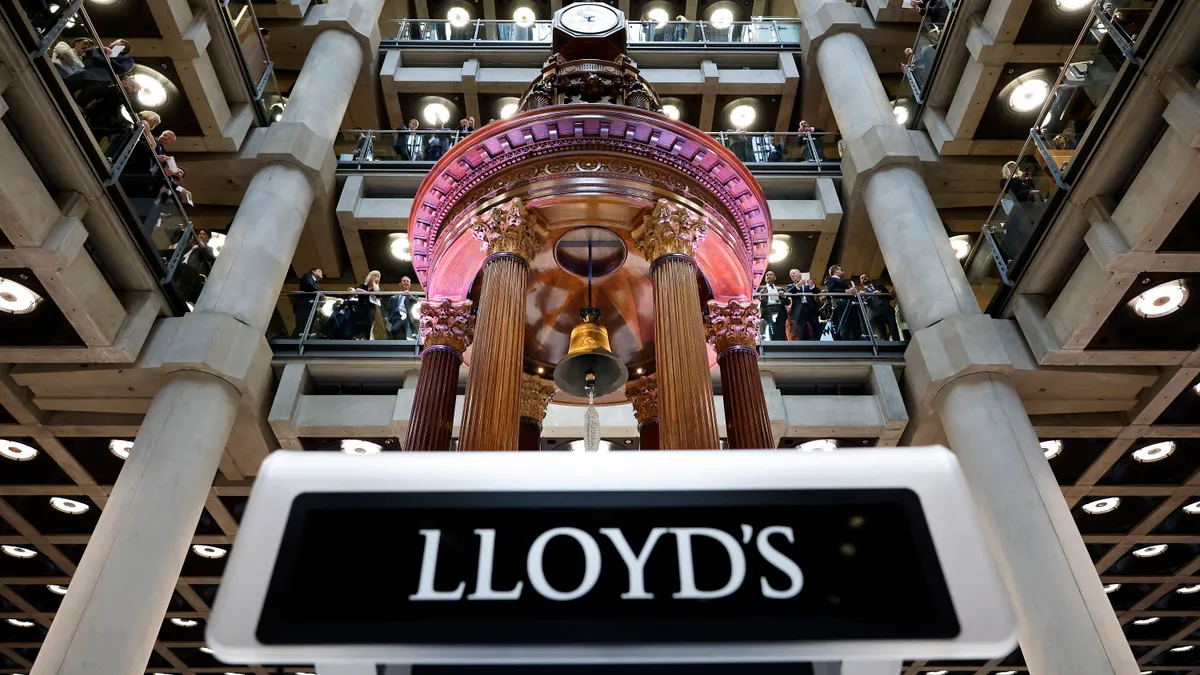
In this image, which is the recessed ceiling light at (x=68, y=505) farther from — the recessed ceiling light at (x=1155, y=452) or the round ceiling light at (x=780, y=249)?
the recessed ceiling light at (x=1155, y=452)

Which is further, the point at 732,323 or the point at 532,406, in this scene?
the point at 532,406

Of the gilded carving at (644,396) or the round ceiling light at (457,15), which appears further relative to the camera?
the round ceiling light at (457,15)

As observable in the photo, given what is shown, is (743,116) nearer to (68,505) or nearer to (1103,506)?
(1103,506)

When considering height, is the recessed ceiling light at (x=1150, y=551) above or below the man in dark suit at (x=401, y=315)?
below

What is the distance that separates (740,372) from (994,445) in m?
4.97

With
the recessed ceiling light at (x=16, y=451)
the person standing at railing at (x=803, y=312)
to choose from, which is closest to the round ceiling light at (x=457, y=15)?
the person standing at railing at (x=803, y=312)

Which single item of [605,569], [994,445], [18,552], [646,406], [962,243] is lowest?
[605,569]

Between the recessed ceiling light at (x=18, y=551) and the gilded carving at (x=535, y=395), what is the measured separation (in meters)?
13.0

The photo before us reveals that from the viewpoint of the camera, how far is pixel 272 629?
896mm

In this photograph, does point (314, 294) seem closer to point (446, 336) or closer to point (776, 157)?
point (446, 336)

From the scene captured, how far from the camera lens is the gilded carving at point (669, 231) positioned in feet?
21.2

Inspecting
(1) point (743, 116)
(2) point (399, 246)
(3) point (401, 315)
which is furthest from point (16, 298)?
(1) point (743, 116)

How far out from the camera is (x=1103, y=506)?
46.6ft

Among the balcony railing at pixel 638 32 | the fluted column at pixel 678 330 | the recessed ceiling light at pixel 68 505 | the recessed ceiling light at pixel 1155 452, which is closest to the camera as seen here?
the fluted column at pixel 678 330
